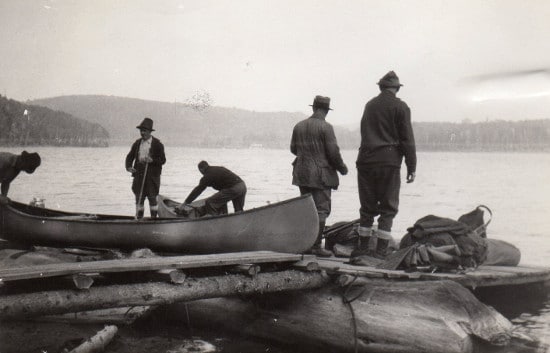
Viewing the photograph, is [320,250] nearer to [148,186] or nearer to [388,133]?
[388,133]

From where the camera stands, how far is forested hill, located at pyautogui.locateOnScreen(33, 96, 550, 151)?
36.1m

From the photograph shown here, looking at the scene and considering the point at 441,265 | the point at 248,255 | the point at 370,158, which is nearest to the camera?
the point at 248,255

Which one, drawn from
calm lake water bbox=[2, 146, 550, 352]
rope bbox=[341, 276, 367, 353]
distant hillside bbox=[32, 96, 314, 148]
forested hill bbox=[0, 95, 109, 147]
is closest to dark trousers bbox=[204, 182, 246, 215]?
rope bbox=[341, 276, 367, 353]

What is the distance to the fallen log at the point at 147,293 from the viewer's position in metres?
4.41

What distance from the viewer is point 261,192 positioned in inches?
1258

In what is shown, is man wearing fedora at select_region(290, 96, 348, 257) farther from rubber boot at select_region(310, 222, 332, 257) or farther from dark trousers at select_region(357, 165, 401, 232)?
dark trousers at select_region(357, 165, 401, 232)

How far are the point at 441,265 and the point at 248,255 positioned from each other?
2.10 meters

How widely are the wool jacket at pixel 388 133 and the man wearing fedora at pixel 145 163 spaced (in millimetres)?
4302

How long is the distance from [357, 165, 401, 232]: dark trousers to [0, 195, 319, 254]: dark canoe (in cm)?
63

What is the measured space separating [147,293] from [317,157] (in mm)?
3128

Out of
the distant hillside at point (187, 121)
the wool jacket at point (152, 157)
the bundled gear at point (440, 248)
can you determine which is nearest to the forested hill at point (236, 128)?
the distant hillside at point (187, 121)

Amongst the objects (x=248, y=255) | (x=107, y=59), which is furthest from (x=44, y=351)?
(x=107, y=59)

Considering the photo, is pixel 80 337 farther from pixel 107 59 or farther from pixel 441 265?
pixel 107 59

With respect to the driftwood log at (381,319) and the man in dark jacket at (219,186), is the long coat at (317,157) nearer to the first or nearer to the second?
the driftwood log at (381,319)
